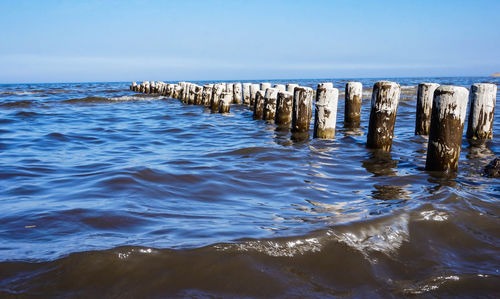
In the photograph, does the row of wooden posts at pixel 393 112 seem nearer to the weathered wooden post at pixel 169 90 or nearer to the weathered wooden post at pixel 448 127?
the weathered wooden post at pixel 448 127

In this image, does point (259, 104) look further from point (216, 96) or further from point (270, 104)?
point (216, 96)

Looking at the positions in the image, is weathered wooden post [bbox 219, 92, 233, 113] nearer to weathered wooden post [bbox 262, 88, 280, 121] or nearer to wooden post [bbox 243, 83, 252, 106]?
weathered wooden post [bbox 262, 88, 280, 121]

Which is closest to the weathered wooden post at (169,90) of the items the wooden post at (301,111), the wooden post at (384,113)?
the wooden post at (301,111)

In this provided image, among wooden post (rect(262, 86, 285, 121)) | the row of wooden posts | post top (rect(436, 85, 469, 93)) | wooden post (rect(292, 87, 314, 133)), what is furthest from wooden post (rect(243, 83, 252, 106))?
post top (rect(436, 85, 469, 93))

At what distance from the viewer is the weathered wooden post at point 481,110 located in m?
7.56

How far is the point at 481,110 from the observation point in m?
7.72

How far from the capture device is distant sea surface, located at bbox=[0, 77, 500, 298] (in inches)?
97.3

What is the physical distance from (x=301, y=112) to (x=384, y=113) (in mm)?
2354

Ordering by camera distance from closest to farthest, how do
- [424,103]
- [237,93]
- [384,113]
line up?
[384,113], [424,103], [237,93]

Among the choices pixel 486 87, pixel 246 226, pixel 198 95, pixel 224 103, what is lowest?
pixel 246 226

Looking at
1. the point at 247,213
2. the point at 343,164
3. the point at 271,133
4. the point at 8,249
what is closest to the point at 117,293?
the point at 8,249

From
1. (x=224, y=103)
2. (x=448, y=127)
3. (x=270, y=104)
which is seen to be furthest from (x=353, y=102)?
(x=224, y=103)

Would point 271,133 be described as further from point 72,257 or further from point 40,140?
point 72,257

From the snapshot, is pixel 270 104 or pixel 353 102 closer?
pixel 353 102
